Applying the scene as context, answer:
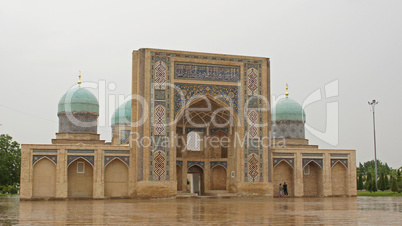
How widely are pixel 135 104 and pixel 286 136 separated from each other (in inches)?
414

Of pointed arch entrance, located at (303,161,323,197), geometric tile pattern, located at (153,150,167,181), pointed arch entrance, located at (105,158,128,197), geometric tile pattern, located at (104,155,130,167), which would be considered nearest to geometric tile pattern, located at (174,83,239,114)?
geometric tile pattern, located at (153,150,167,181)

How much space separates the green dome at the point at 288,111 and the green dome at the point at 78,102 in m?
10.1

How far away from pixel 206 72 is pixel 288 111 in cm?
844

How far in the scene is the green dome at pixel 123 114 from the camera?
92.8ft

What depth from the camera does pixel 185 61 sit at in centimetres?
2039

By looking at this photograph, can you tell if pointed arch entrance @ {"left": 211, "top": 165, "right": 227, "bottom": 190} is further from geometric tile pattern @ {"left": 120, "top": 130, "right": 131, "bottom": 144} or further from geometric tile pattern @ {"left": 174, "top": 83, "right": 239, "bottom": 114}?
geometric tile pattern @ {"left": 120, "top": 130, "right": 131, "bottom": 144}

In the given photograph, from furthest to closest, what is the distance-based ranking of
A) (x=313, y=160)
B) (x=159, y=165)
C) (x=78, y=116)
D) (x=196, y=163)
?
(x=78, y=116) < (x=196, y=163) < (x=313, y=160) < (x=159, y=165)

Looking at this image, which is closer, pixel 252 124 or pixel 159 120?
pixel 159 120

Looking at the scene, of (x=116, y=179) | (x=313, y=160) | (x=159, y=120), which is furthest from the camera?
(x=313, y=160)

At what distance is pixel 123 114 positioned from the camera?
93.6 feet

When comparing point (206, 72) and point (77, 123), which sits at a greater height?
point (206, 72)

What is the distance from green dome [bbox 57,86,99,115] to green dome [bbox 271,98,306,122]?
10.1 metres

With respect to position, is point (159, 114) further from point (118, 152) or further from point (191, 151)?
point (191, 151)


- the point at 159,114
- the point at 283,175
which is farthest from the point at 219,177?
the point at 159,114
